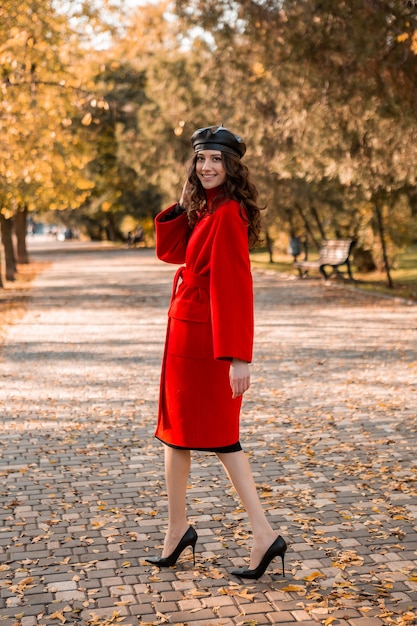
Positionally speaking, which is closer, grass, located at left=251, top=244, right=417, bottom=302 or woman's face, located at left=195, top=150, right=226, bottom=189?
woman's face, located at left=195, top=150, right=226, bottom=189

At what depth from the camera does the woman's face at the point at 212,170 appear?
4.24 meters

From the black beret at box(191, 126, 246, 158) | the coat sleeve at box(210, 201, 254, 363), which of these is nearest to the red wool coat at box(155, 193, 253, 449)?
the coat sleeve at box(210, 201, 254, 363)

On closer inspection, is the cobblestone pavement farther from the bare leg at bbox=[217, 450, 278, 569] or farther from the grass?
the grass

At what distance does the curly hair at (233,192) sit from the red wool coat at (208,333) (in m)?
0.06

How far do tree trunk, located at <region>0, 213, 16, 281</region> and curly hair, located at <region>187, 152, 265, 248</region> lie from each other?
70.4 ft

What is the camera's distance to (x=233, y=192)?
4.25m

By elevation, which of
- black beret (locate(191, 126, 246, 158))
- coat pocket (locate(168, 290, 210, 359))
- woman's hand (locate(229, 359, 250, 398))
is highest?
black beret (locate(191, 126, 246, 158))

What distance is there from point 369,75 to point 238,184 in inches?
414

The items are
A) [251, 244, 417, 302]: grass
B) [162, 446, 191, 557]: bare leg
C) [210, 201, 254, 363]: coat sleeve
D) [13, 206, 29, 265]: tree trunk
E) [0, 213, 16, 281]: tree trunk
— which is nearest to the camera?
[210, 201, 254, 363]: coat sleeve

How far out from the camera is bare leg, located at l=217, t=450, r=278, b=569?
434 centimetres

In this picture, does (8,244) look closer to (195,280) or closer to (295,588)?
(195,280)

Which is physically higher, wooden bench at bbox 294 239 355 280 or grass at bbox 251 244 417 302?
wooden bench at bbox 294 239 355 280

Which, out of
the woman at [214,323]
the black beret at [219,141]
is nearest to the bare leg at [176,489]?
the woman at [214,323]

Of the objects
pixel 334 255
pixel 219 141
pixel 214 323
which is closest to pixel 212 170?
pixel 219 141
